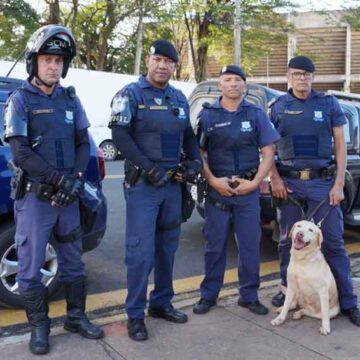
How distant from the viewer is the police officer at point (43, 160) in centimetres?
340

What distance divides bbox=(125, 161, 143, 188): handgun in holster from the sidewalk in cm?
102

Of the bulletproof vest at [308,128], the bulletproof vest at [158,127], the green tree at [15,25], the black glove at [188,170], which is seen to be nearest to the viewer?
the bulletproof vest at [158,127]

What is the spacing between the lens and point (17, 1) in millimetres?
19234

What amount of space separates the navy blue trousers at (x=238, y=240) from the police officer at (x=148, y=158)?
0.45 m

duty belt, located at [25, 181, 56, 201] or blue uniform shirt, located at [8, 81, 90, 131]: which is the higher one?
blue uniform shirt, located at [8, 81, 90, 131]

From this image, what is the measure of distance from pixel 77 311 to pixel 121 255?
2169 millimetres

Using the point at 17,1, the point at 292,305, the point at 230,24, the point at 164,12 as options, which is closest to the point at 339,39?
the point at 230,24

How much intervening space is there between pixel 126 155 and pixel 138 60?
19153 mm

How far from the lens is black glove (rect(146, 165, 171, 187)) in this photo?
12.1 feet

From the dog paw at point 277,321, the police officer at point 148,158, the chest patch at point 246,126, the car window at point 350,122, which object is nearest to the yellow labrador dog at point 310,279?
the dog paw at point 277,321

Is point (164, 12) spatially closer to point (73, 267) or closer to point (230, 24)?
point (230, 24)

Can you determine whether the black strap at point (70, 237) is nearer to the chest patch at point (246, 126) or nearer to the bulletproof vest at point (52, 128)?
the bulletproof vest at point (52, 128)

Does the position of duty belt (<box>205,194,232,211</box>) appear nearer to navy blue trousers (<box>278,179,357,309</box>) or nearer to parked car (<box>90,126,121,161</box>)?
navy blue trousers (<box>278,179,357,309</box>)

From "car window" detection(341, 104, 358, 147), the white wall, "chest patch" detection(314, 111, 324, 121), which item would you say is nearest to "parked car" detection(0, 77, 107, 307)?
"chest patch" detection(314, 111, 324, 121)
